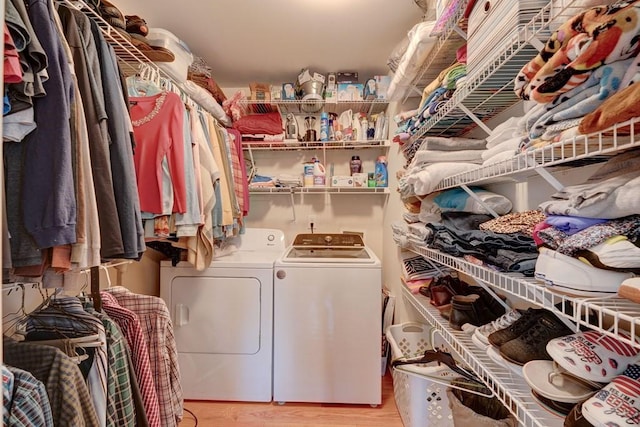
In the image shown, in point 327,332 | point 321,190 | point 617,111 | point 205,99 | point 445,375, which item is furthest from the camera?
point 321,190

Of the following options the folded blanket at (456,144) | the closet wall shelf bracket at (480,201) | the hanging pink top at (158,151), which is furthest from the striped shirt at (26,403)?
the folded blanket at (456,144)

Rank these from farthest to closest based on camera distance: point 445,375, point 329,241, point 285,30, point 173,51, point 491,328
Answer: point 329,241, point 285,30, point 173,51, point 445,375, point 491,328

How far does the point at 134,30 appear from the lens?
1577 millimetres

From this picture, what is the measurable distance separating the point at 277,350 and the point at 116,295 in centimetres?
97

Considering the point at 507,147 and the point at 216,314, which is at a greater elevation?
the point at 507,147

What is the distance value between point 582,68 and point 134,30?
180cm

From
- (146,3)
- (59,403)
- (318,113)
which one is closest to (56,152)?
(59,403)

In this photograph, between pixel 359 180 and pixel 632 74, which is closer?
pixel 632 74

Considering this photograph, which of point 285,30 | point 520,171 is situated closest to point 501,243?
point 520,171

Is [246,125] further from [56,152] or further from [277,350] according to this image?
[56,152]

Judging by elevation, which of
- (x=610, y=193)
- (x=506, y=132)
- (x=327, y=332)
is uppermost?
(x=506, y=132)

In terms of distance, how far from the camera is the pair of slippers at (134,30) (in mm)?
1406

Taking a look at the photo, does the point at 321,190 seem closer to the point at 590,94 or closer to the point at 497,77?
the point at 497,77

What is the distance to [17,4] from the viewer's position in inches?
29.2
